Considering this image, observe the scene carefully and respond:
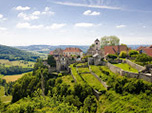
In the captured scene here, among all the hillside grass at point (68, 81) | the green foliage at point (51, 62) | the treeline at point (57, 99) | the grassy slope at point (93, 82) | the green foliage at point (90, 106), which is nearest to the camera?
the treeline at point (57, 99)

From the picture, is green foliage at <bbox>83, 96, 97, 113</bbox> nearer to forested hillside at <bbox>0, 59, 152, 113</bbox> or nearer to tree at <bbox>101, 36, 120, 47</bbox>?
forested hillside at <bbox>0, 59, 152, 113</bbox>

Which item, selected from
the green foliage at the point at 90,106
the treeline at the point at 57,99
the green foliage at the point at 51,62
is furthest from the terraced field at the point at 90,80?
the green foliage at the point at 51,62

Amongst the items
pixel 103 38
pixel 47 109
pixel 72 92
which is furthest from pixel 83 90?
pixel 103 38

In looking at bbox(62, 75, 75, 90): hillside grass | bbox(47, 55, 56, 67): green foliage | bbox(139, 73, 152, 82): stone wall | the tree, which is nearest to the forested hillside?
bbox(139, 73, 152, 82): stone wall

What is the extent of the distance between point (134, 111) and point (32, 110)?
2298cm

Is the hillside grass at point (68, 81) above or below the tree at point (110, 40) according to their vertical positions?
below

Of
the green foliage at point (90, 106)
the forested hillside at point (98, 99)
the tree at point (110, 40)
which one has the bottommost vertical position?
the green foliage at point (90, 106)

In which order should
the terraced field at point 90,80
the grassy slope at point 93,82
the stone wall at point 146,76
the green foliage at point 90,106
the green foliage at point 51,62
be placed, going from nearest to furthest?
the stone wall at point 146,76 → the green foliage at point 90,106 → the grassy slope at point 93,82 → the terraced field at point 90,80 → the green foliage at point 51,62

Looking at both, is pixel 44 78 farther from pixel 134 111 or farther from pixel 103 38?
pixel 103 38

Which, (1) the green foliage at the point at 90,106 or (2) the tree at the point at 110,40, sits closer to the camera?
(1) the green foliage at the point at 90,106

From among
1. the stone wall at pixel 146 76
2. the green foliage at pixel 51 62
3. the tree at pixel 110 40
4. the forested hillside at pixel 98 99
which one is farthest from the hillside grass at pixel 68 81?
the tree at pixel 110 40

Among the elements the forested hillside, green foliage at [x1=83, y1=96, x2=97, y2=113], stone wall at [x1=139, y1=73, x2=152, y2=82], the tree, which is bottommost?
green foliage at [x1=83, y1=96, x2=97, y2=113]

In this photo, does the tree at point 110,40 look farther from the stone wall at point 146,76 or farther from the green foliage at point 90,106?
the green foliage at point 90,106

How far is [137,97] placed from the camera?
1001 inches
